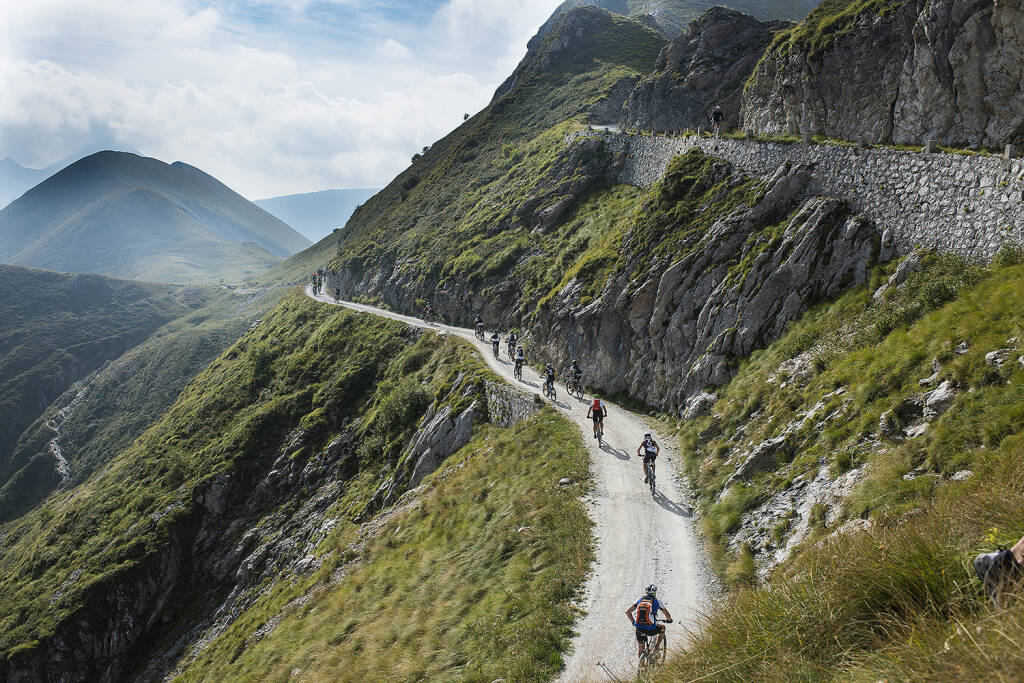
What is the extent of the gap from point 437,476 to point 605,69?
324 feet

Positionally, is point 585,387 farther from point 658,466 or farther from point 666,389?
point 658,466

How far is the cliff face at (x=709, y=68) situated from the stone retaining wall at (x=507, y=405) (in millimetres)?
37529

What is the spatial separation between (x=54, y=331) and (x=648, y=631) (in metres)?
215

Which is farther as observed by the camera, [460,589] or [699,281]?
[699,281]

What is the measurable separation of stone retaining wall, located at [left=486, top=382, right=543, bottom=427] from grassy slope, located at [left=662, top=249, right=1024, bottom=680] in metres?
9.01

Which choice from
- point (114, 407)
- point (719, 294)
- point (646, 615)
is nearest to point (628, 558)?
point (646, 615)

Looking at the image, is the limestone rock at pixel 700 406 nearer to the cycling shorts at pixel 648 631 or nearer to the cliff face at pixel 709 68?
the cycling shorts at pixel 648 631

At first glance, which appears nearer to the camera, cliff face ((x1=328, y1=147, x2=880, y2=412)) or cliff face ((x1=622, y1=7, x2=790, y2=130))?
cliff face ((x1=328, y1=147, x2=880, y2=412))

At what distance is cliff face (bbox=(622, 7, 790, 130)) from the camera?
51.6 meters

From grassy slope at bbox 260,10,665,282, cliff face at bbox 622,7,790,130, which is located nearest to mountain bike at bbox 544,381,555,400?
grassy slope at bbox 260,10,665,282

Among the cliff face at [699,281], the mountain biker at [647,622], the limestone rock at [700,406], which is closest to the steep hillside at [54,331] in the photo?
the cliff face at [699,281]

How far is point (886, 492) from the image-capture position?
11.0 meters

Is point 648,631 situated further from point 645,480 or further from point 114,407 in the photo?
point 114,407

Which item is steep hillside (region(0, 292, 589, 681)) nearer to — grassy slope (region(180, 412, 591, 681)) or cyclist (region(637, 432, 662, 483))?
grassy slope (region(180, 412, 591, 681))
